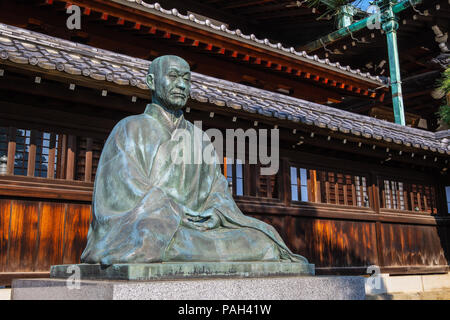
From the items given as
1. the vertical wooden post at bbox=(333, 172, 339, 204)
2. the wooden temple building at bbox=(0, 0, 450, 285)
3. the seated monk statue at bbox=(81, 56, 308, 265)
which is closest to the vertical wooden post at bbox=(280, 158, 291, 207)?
the wooden temple building at bbox=(0, 0, 450, 285)

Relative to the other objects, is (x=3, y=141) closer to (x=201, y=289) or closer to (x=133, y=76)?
(x=133, y=76)

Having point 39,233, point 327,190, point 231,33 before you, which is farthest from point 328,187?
point 39,233

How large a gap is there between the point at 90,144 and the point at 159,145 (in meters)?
3.34

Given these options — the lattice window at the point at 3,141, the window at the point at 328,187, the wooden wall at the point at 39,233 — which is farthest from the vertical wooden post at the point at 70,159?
the window at the point at 328,187

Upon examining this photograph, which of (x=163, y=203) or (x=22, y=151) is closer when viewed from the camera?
(x=163, y=203)

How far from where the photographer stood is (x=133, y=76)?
7508mm

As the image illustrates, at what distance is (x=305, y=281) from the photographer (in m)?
4.33

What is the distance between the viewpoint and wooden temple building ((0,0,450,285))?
7.06 m

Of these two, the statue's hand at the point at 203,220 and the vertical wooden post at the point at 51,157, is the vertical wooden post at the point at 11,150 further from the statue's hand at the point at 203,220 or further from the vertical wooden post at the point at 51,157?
the statue's hand at the point at 203,220

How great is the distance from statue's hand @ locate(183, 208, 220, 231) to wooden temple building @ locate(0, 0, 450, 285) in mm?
3191

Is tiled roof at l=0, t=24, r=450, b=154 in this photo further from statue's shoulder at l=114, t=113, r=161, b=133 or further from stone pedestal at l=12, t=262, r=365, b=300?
stone pedestal at l=12, t=262, r=365, b=300

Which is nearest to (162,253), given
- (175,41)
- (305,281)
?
(305,281)

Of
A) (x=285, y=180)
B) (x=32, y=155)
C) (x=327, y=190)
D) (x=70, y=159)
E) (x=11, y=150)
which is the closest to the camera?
(x=11, y=150)

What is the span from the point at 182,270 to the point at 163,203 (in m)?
0.64
